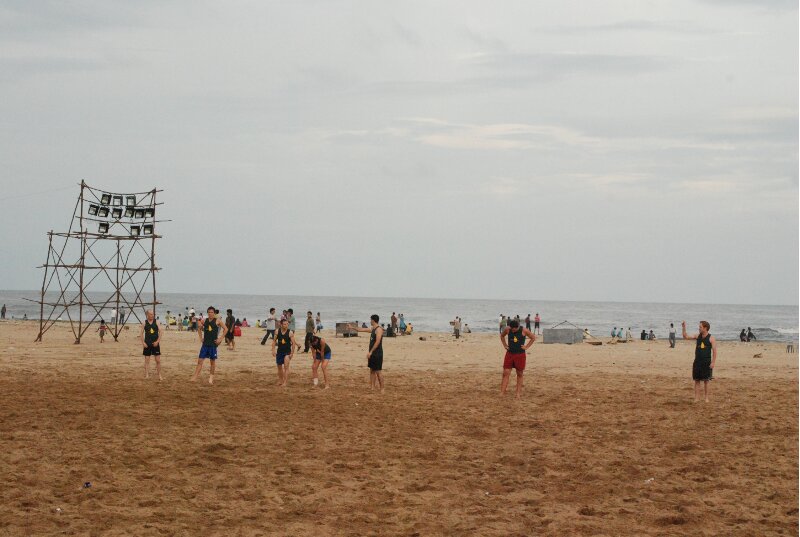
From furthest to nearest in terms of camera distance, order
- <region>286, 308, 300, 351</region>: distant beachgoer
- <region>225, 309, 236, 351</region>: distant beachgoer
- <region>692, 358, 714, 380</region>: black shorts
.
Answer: <region>225, 309, 236, 351</region>: distant beachgoer → <region>286, 308, 300, 351</region>: distant beachgoer → <region>692, 358, 714, 380</region>: black shorts

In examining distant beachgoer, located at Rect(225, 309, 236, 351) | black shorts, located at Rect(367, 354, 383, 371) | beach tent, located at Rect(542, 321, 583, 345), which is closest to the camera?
black shorts, located at Rect(367, 354, 383, 371)

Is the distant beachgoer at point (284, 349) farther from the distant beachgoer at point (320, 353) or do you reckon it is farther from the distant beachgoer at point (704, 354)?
the distant beachgoer at point (704, 354)

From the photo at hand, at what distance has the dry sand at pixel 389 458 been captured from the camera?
7582mm

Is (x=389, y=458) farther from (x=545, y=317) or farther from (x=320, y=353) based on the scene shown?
(x=545, y=317)

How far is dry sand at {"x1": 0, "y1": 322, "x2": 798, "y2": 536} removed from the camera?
24.9ft

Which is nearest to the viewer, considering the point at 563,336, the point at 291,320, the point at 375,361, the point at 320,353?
the point at 375,361

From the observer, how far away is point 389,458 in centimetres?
1002

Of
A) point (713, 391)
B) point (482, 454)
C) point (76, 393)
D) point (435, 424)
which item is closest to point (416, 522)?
point (482, 454)

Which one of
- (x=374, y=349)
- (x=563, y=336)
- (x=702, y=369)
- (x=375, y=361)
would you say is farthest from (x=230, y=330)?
(x=563, y=336)

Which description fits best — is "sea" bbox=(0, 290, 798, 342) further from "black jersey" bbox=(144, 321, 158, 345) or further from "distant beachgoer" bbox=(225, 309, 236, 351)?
"black jersey" bbox=(144, 321, 158, 345)

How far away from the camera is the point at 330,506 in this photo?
8.00 m

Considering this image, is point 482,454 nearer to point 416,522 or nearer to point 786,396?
point 416,522

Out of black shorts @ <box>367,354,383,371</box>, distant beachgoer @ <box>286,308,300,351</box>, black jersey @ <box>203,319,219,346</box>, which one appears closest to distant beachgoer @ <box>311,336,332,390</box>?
black shorts @ <box>367,354,383,371</box>

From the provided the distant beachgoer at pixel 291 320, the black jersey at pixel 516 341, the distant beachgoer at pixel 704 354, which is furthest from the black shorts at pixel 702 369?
the distant beachgoer at pixel 291 320
